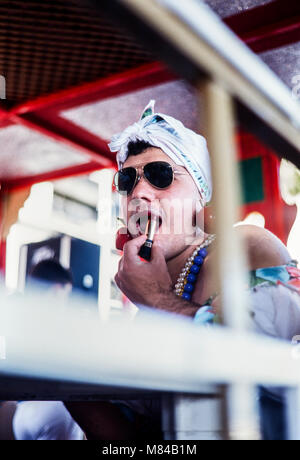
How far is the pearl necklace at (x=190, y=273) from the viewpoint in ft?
4.50

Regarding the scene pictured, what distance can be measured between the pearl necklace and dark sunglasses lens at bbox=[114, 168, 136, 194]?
343mm

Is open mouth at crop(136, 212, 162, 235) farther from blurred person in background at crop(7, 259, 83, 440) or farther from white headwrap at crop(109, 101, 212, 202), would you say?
blurred person in background at crop(7, 259, 83, 440)

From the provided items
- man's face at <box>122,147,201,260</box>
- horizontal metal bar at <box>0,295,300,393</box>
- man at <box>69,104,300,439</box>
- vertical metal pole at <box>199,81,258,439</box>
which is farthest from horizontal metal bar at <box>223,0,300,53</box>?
horizontal metal bar at <box>0,295,300,393</box>

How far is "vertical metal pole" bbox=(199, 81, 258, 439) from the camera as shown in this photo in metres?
0.50

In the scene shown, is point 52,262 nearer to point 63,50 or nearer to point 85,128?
point 63,50

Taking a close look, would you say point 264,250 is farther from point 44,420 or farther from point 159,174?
point 44,420

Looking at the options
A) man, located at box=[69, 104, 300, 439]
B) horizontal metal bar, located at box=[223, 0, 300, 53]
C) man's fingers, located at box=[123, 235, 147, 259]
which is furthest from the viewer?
horizontal metal bar, located at box=[223, 0, 300, 53]

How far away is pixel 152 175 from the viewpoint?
1587mm

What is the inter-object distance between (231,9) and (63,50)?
1.15 m

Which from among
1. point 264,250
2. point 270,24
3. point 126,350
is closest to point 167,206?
point 264,250

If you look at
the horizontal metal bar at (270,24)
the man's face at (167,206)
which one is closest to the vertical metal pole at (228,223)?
the man's face at (167,206)

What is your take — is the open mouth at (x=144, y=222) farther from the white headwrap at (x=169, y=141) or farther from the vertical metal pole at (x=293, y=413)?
the vertical metal pole at (x=293, y=413)

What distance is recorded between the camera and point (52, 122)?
14.0 feet
